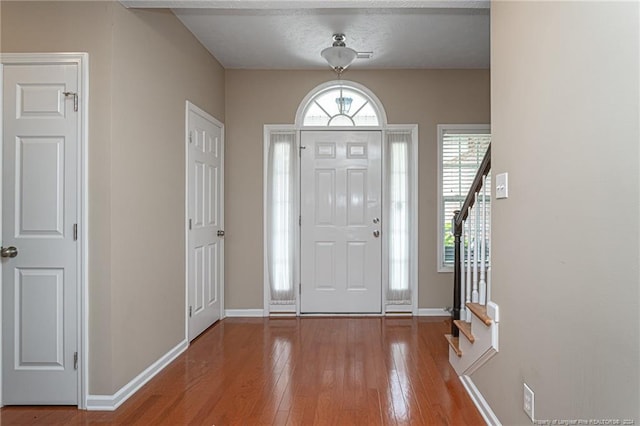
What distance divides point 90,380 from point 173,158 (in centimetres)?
164

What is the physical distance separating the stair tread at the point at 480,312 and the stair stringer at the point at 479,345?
2 centimetres

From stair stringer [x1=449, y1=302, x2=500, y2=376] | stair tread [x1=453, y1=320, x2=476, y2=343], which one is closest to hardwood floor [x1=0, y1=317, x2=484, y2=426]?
stair stringer [x1=449, y1=302, x2=500, y2=376]

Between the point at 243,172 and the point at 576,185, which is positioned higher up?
the point at 243,172

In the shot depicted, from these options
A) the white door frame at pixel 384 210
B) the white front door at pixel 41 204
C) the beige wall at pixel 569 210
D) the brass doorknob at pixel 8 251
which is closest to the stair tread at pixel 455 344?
the beige wall at pixel 569 210

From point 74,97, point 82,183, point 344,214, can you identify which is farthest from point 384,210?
point 74,97

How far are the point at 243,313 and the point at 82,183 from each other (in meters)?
2.49

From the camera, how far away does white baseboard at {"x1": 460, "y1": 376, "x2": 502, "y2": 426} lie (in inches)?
81.8

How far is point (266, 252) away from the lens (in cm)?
436

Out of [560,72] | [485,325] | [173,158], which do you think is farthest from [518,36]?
[173,158]

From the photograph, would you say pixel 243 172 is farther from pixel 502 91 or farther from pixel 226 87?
pixel 502 91

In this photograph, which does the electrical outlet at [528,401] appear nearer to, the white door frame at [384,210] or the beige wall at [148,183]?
the beige wall at [148,183]

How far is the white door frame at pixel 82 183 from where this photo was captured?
2.31 meters

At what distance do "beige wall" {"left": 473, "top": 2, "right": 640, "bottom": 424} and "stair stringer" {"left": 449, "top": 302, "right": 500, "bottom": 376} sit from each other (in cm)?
7

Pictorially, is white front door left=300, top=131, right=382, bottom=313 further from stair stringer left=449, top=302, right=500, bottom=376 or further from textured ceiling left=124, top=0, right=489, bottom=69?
stair stringer left=449, top=302, right=500, bottom=376
